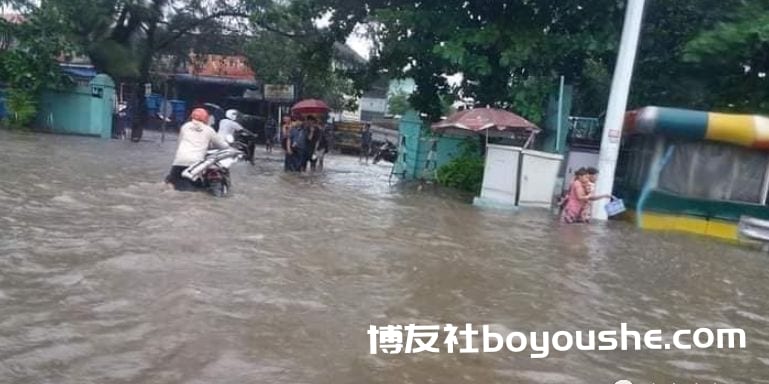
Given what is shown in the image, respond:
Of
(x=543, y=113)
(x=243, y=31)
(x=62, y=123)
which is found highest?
(x=243, y=31)

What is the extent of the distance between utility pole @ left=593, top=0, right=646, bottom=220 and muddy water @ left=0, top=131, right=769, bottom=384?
4.39 ft

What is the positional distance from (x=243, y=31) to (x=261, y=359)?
82.9 ft

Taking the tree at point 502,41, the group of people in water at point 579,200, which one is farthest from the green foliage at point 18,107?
the group of people in water at point 579,200

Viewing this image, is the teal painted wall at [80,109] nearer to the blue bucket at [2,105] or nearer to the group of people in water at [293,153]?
the blue bucket at [2,105]

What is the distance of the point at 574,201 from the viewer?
11.9 metres

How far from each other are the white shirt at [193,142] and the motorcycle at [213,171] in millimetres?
102

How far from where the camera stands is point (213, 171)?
10500mm

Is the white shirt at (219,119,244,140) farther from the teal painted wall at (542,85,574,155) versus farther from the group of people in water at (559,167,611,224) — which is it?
the group of people in water at (559,167,611,224)

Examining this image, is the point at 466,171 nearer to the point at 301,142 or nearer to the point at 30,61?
the point at 301,142

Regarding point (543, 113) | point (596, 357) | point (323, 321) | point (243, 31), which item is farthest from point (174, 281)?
point (243, 31)

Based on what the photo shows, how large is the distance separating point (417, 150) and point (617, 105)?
729 cm

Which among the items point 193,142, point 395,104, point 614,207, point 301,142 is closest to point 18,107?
point 301,142

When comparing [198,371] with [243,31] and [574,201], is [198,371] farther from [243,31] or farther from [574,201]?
[243,31]

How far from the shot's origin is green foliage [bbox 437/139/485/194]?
1645cm
